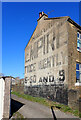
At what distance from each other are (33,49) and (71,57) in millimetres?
9025

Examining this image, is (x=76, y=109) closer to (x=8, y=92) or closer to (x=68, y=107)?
(x=68, y=107)

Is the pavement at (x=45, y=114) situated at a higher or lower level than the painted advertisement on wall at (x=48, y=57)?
lower

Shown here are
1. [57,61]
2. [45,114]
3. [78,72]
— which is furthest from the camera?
[57,61]

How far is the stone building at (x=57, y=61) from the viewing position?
1166 cm

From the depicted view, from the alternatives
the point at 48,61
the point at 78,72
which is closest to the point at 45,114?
the point at 78,72

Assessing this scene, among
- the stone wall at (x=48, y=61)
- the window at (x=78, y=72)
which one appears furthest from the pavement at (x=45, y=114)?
the window at (x=78, y=72)

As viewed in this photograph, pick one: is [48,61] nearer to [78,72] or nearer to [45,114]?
[78,72]

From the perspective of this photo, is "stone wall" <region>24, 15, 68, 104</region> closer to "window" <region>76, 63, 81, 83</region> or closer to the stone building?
the stone building

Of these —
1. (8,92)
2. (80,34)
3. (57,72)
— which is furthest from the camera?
(80,34)

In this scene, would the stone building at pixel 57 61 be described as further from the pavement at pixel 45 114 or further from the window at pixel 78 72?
the pavement at pixel 45 114

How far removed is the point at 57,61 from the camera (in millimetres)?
13398

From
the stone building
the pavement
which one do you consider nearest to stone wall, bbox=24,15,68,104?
the stone building

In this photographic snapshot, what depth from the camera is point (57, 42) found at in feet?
45.7

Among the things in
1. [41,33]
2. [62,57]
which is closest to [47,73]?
[62,57]
